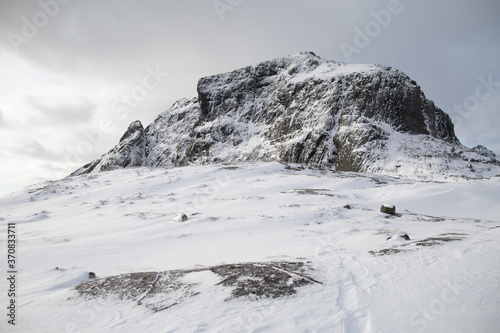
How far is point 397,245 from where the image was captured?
5.13 m

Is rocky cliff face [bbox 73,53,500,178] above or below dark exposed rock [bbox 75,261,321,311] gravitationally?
above

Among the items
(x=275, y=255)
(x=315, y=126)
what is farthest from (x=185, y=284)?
(x=315, y=126)

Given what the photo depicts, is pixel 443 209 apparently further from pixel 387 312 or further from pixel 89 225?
pixel 89 225

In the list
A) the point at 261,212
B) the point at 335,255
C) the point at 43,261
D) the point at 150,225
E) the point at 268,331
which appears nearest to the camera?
the point at 268,331

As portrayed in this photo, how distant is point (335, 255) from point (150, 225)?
254 inches

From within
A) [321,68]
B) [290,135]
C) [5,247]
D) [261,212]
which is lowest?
[5,247]

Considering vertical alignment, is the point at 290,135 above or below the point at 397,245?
above

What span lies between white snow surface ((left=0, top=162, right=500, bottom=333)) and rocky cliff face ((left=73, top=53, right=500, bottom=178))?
72.1ft

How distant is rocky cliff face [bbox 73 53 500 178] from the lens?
109 ft

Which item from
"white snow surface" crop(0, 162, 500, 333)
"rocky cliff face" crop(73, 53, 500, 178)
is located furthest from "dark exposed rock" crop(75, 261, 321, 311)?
"rocky cliff face" crop(73, 53, 500, 178)

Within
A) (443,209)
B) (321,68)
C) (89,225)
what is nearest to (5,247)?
(89,225)

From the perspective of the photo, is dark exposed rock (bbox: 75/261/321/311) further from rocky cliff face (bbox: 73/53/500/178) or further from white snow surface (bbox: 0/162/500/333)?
rocky cliff face (bbox: 73/53/500/178)

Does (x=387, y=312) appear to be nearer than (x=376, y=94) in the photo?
Yes

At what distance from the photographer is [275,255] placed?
223 inches
